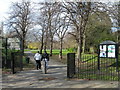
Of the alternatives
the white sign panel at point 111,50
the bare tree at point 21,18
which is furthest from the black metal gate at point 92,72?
the bare tree at point 21,18

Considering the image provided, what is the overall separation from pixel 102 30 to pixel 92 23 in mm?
4052

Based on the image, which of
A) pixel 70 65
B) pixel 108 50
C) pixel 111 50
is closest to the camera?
pixel 70 65

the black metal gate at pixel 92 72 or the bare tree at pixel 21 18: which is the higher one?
the bare tree at pixel 21 18

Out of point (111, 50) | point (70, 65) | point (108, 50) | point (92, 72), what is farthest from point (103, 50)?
point (70, 65)

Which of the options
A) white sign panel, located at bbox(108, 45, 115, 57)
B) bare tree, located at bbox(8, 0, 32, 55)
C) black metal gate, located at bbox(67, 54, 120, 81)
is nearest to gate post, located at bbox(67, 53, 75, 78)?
black metal gate, located at bbox(67, 54, 120, 81)

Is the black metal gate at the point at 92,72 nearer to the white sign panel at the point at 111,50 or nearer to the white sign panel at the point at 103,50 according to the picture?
the white sign panel at the point at 111,50

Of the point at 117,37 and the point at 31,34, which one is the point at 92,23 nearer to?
the point at 117,37

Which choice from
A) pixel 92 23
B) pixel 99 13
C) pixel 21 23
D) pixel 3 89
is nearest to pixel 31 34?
pixel 21 23

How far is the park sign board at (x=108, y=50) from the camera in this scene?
11273 mm

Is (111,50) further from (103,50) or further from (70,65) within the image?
(70,65)

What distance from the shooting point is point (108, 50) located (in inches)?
457

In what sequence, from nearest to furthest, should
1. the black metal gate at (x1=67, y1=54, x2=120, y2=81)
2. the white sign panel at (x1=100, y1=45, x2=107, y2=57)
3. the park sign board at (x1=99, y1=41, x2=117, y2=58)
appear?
the black metal gate at (x1=67, y1=54, x2=120, y2=81) < the park sign board at (x1=99, y1=41, x2=117, y2=58) < the white sign panel at (x1=100, y1=45, x2=107, y2=57)

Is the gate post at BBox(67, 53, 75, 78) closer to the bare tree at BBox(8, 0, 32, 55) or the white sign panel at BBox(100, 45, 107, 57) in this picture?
the white sign panel at BBox(100, 45, 107, 57)

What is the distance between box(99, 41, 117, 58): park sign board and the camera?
11.3 m
